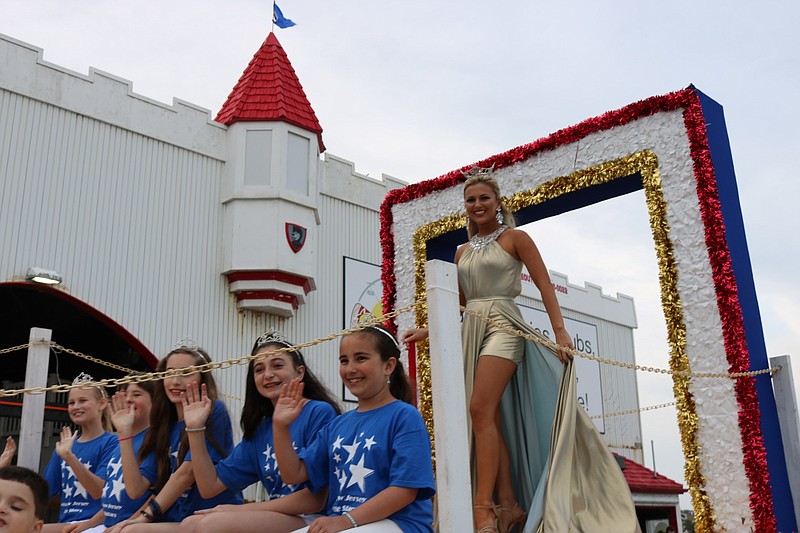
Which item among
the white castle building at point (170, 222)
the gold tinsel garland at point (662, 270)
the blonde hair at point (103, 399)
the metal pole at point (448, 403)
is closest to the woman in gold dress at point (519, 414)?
the gold tinsel garland at point (662, 270)

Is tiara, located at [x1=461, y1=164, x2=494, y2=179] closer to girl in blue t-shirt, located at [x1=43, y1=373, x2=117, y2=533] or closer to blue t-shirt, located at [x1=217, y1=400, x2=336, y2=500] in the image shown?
blue t-shirt, located at [x1=217, y1=400, x2=336, y2=500]

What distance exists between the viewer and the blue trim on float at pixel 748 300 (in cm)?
470

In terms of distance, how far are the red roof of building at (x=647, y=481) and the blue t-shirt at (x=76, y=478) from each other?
13.2m

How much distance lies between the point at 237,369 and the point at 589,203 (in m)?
6.54

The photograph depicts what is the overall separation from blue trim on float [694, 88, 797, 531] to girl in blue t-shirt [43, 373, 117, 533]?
13.0ft

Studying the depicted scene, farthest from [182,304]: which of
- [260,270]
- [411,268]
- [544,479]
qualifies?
[544,479]

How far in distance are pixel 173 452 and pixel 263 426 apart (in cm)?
66

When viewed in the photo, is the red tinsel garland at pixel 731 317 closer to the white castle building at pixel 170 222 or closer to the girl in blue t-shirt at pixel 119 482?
the girl in blue t-shirt at pixel 119 482

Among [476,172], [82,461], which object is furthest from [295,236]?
Answer: [82,461]

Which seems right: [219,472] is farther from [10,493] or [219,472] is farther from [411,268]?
[411,268]

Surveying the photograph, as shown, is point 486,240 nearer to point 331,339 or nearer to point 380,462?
point 331,339

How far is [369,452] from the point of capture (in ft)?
9.95

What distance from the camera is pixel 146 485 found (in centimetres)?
383

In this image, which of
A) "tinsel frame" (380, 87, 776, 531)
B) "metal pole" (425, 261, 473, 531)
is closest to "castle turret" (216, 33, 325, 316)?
"tinsel frame" (380, 87, 776, 531)
